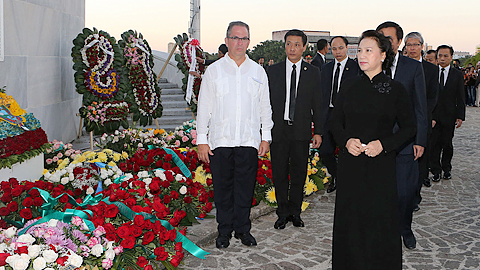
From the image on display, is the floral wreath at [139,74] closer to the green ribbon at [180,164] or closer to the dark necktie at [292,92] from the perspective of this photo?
the green ribbon at [180,164]

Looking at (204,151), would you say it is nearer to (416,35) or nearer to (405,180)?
(405,180)

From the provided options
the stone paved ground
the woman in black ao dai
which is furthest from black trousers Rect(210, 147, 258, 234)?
the woman in black ao dai

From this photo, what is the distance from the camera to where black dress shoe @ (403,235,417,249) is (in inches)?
199

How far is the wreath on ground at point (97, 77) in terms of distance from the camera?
998 cm

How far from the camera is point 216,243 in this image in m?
5.05

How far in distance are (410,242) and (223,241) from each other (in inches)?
76.4

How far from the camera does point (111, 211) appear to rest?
4.06 metres

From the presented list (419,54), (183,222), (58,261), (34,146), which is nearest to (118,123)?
(34,146)

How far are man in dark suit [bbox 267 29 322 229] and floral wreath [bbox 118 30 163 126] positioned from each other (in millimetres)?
6001

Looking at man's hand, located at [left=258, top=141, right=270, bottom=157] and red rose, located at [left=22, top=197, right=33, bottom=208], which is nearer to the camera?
red rose, located at [left=22, top=197, right=33, bottom=208]

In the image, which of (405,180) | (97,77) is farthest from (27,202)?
(97,77)

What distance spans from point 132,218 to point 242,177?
4.01ft

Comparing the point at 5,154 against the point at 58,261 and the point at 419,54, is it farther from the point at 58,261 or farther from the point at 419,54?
the point at 419,54

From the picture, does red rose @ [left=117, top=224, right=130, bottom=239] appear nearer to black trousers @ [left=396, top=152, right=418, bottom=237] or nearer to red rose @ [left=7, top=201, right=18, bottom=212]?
red rose @ [left=7, top=201, right=18, bottom=212]
